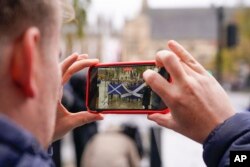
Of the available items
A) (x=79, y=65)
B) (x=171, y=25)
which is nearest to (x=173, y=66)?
(x=79, y=65)

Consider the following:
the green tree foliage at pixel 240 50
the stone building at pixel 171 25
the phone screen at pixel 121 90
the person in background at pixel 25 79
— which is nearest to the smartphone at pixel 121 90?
the phone screen at pixel 121 90

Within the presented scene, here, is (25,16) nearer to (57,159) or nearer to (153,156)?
(153,156)

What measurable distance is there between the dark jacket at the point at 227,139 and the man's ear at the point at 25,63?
18.8 inches

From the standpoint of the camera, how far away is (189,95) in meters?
1.37

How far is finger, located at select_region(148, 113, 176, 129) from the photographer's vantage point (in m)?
1.45

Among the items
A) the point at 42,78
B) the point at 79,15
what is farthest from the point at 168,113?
the point at 79,15

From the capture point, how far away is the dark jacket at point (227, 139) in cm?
136

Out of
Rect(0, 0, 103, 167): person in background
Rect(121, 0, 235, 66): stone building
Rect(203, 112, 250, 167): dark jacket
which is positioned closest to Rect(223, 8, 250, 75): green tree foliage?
Rect(121, 0, 235, 66): stone building

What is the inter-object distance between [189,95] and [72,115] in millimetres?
486

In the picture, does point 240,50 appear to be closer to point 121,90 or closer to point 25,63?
point 121,90

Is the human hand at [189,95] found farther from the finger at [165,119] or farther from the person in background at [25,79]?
the person in background at [25,79]

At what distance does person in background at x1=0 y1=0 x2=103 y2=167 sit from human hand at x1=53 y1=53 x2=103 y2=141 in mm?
493

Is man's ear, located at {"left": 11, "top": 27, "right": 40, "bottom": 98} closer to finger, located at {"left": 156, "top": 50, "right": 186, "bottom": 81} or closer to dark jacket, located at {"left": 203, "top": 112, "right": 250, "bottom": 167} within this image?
finger, located at {"left": 156, "top": 50, "right": 186, "bottom": 81}

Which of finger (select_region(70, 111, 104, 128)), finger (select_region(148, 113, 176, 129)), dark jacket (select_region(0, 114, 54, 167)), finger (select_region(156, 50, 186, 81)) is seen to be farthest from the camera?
finger (select_region(70, 111, 104, 128))
